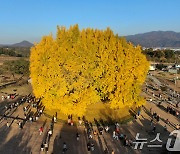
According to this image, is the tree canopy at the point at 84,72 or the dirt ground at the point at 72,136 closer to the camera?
the dirt ground at the point at 72,136

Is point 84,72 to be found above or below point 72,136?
above

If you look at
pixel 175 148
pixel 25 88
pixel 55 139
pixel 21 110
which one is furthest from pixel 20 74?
pixel 175 148

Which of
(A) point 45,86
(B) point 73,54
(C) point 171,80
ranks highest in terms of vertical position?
(B) point 73,54

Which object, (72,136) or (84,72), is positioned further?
(84,72)

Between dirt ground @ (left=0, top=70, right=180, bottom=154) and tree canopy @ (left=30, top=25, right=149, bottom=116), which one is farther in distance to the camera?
tree canopy @ (left=30, top=25, right=149, bottom=116)

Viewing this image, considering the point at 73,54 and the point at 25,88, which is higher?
the point at 73,54

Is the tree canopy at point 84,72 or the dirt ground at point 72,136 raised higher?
the tree canopy at point 84,72

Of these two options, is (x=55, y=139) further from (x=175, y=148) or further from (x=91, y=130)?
(x=175, y=148)

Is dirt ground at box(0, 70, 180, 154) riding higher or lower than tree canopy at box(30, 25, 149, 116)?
lower
